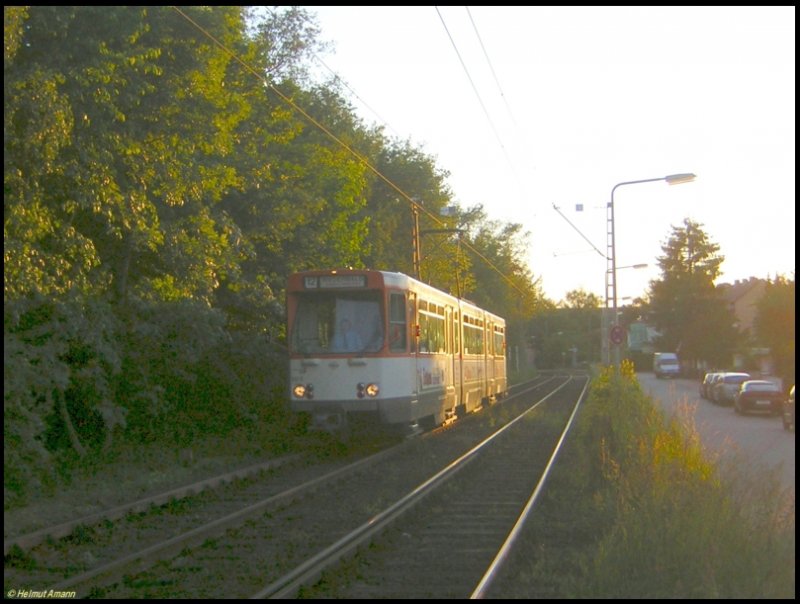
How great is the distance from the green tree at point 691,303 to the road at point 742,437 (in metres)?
27.6

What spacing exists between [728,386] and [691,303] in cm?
4233

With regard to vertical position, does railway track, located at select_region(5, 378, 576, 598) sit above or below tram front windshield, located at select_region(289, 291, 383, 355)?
below

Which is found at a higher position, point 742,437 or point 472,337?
point 472,337

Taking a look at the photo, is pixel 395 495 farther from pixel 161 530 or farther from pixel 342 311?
pixel 342 311

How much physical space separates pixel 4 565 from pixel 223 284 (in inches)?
623

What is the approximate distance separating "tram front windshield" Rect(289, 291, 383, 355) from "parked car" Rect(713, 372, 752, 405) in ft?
85.9

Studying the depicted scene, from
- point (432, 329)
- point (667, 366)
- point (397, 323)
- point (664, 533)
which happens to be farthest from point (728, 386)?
point (667, 366)

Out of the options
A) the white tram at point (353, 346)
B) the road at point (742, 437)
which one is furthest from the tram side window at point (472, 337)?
the white tram at point (353, 346)

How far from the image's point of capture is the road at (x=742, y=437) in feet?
41.3

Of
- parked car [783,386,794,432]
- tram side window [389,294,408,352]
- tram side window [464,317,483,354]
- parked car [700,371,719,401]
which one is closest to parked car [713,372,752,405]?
parked car [700,371,719,401]

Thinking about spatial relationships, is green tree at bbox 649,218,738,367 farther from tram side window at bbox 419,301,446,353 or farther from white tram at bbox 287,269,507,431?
white tram at bbox 287,269,507,431

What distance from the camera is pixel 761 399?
115 ft

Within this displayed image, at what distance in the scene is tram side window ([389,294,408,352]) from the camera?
18516 mm

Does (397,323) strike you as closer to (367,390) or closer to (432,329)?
(367,390)
